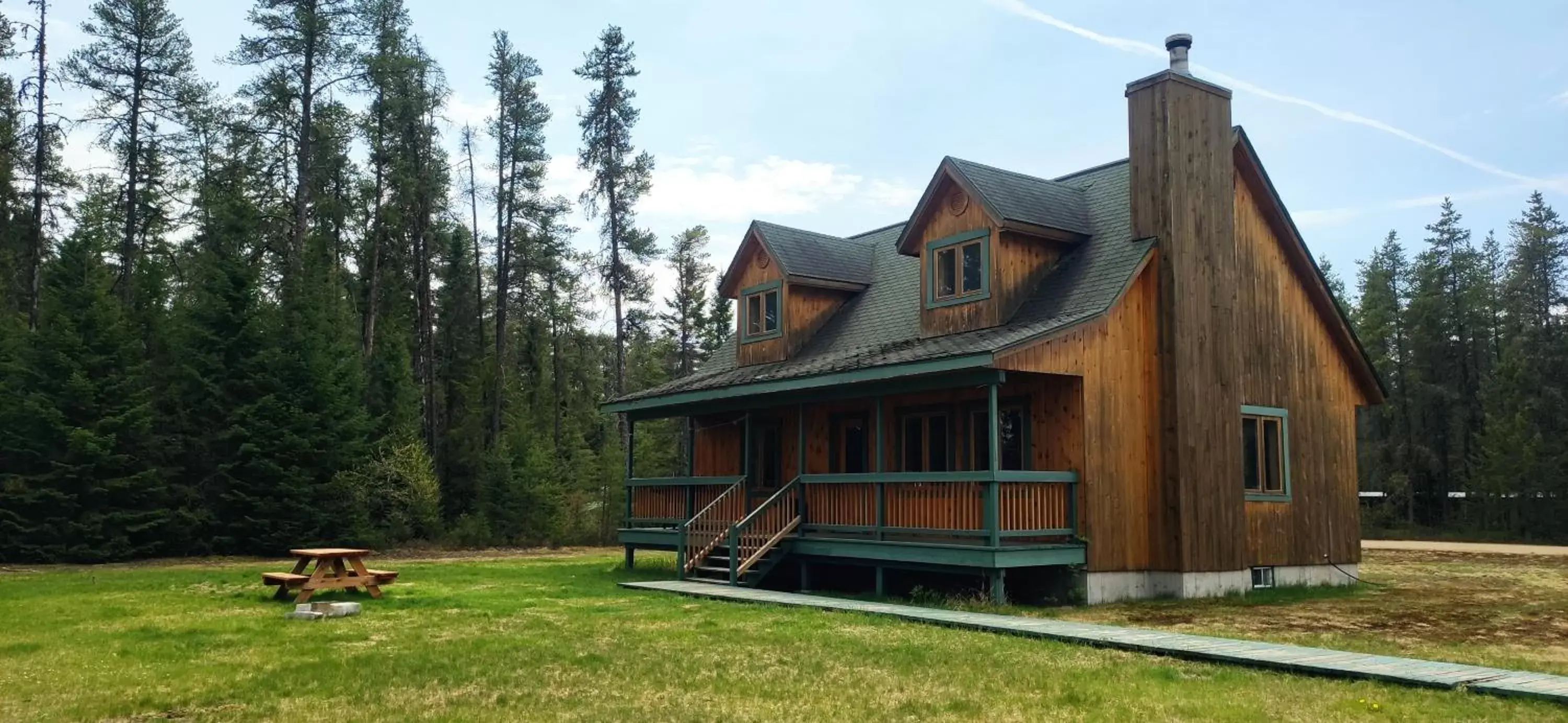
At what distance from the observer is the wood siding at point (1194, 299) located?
639 inches

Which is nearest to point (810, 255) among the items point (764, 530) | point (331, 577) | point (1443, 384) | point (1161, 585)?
point (764, 530)

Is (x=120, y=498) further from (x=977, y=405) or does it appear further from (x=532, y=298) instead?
(x=532, y=298)

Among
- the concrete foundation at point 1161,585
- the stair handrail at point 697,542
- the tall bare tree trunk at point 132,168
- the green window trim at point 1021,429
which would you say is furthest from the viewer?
the tall bare tree trunk at point 132,168

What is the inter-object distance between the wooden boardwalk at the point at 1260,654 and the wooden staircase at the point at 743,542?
12.6 ft

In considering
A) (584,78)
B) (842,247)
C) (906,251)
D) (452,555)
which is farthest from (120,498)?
(584,78)

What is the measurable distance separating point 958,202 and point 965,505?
5.36 metres

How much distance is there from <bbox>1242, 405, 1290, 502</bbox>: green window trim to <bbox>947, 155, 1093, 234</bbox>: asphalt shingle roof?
385 centimetres

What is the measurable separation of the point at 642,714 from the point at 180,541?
2303 centimetres

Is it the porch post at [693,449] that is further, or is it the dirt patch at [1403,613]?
the porch post at [693,449]

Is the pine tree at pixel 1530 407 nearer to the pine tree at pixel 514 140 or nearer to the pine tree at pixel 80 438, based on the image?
the pine tree at pixel 514 140

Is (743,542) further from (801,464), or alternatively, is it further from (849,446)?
(849,446)

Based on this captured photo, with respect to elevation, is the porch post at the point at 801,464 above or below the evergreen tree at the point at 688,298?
below

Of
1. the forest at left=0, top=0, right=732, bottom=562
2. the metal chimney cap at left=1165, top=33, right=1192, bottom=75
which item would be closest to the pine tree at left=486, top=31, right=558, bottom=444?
the forest at left=0, top=0, right=732, bottom=562

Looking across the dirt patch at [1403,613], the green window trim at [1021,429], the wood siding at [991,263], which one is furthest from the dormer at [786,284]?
the dirt patch at [1403,613]
